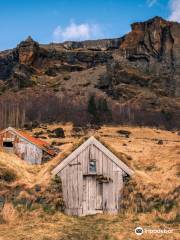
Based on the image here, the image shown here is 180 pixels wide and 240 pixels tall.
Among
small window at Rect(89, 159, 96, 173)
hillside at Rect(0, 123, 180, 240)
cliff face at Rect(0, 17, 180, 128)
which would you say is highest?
cliff face at Rect(0, 17, 180, 128)

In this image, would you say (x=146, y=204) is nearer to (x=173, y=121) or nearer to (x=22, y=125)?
(x=22, y=125)

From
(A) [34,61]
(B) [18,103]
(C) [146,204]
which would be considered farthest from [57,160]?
(A) [34,61]

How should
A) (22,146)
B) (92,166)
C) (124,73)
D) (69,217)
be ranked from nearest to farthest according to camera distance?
1. (69,217)
2. (92,166)
3. (22,146)
4. (124,73)

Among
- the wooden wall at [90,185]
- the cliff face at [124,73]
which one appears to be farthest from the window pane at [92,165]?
the cliff face at [124,73]

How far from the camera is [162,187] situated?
18.0 metres

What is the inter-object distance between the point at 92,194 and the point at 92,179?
75 cm

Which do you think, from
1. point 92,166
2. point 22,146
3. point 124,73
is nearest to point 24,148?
point 22,146

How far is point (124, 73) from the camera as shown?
161 meters

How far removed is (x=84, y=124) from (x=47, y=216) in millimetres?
79522

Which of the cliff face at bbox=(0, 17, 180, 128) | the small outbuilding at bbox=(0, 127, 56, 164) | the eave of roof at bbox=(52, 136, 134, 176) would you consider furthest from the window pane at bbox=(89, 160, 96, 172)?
the cliff face at bbox=(0, 17, 180, 128)

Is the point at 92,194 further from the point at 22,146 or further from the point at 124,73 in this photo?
the point at 124,73

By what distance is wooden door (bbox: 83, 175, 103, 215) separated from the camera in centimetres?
1850

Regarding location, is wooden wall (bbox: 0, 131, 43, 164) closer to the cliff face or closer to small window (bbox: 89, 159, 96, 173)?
small window (bbox: 89, 159, 96, 173)

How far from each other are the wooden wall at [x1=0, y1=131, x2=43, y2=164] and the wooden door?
2077cm
